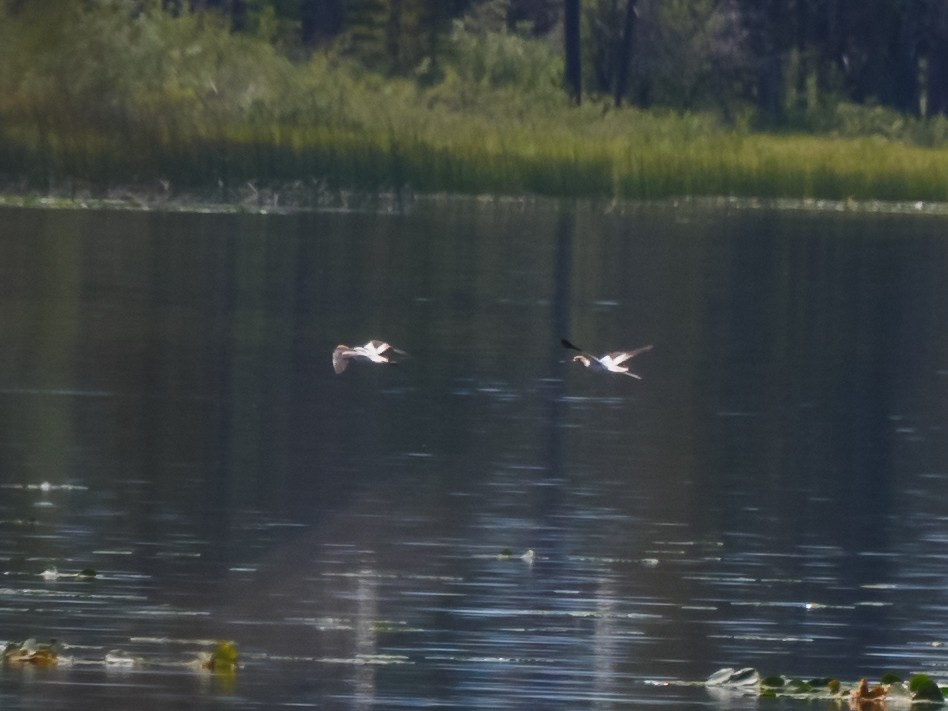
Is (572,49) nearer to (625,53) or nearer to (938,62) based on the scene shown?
(625,53)

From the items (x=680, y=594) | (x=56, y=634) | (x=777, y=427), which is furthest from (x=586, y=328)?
(x=56, y=634)

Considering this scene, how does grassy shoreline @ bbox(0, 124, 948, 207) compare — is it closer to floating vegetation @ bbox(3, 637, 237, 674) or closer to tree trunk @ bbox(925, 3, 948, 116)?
tree trunk @ bbox(925, 3, 948, 116)

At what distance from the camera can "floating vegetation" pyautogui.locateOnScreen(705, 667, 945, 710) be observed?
367 inches

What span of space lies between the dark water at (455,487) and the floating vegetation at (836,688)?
Result: 14 centimetres

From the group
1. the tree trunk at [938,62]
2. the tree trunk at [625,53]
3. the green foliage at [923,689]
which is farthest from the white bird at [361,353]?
the tree trunk at [938,62]

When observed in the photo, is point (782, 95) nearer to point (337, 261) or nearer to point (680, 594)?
point (337, 261)

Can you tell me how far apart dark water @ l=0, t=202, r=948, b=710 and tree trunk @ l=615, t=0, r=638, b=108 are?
3340cm

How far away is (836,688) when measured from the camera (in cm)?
955

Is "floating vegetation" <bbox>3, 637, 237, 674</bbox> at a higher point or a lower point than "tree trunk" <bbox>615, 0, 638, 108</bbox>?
lower

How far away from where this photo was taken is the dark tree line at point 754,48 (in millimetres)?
63375

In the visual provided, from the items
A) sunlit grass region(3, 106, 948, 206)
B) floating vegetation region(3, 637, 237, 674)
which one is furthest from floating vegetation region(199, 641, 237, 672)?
sunlit grass region(3, 106, 948, 206)

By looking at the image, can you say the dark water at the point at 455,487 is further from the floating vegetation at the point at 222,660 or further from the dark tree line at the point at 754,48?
the dark tree line at the point at 754,48

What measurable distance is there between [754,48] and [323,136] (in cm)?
2861

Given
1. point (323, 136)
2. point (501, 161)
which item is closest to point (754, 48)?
point (501, 161)
